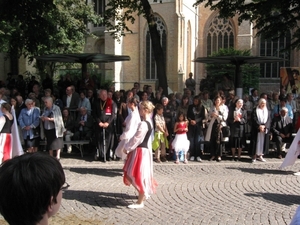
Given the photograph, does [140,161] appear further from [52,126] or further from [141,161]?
[52,126]

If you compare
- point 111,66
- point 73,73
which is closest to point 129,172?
point 73,73

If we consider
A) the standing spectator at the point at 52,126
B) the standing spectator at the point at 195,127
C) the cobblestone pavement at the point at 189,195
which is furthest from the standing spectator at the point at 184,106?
the standing spectator at the point at 52,126

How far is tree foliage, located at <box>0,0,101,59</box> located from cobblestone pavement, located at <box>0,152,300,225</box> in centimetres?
813

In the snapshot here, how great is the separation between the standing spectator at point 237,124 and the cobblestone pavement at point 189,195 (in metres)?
0.85

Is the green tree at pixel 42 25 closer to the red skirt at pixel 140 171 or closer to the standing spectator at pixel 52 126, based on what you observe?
the standing spectator at pixel 52 126

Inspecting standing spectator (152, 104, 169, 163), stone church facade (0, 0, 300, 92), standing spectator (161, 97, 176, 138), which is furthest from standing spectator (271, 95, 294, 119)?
stone church facade (0, 0, 300, 92)

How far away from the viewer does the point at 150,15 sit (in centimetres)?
1728

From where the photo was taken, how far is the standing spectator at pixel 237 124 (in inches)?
456

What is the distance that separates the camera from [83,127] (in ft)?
39.5

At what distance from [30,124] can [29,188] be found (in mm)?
9473

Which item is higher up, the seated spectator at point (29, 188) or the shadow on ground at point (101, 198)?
the seated spectator at point (29, 188)

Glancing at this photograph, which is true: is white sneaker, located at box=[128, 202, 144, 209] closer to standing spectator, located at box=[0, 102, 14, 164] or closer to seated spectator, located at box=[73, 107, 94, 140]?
standing spectator, located at box=[0, 102, 14, 164]

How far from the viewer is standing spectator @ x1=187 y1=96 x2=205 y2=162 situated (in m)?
11.6

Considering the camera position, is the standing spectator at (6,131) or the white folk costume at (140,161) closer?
the white folk costume at (140,161)
